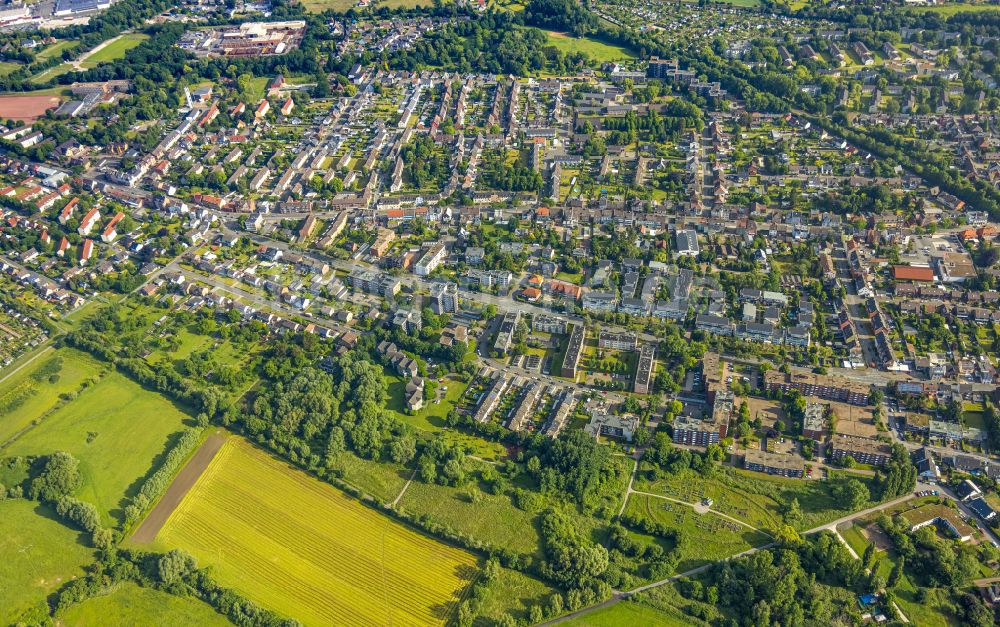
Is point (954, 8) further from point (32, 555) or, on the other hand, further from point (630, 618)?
point (32, 555)

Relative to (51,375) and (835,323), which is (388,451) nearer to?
(51,375)

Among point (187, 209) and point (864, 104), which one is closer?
point (187, 209)

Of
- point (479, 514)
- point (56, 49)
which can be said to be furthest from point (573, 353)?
point (56, 49)

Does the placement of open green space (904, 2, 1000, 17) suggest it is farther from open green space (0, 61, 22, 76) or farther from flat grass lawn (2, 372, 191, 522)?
open green space (0, 61, 22, 76)

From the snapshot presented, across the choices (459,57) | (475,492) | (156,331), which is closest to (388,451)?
(475,492)

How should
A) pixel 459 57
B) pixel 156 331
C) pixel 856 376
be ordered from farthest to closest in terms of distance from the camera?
pixel 459 57 → pixel 156 331 → pixel 856 376

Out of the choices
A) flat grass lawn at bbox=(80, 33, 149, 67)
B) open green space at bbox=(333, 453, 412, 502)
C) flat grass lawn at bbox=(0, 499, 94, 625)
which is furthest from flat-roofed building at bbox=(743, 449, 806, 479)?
flat grass lawn at bbox=(80, 33, 149, 67)

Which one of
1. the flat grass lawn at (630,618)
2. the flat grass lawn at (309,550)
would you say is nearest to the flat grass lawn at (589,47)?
the flat grass lawn at (309,550)
